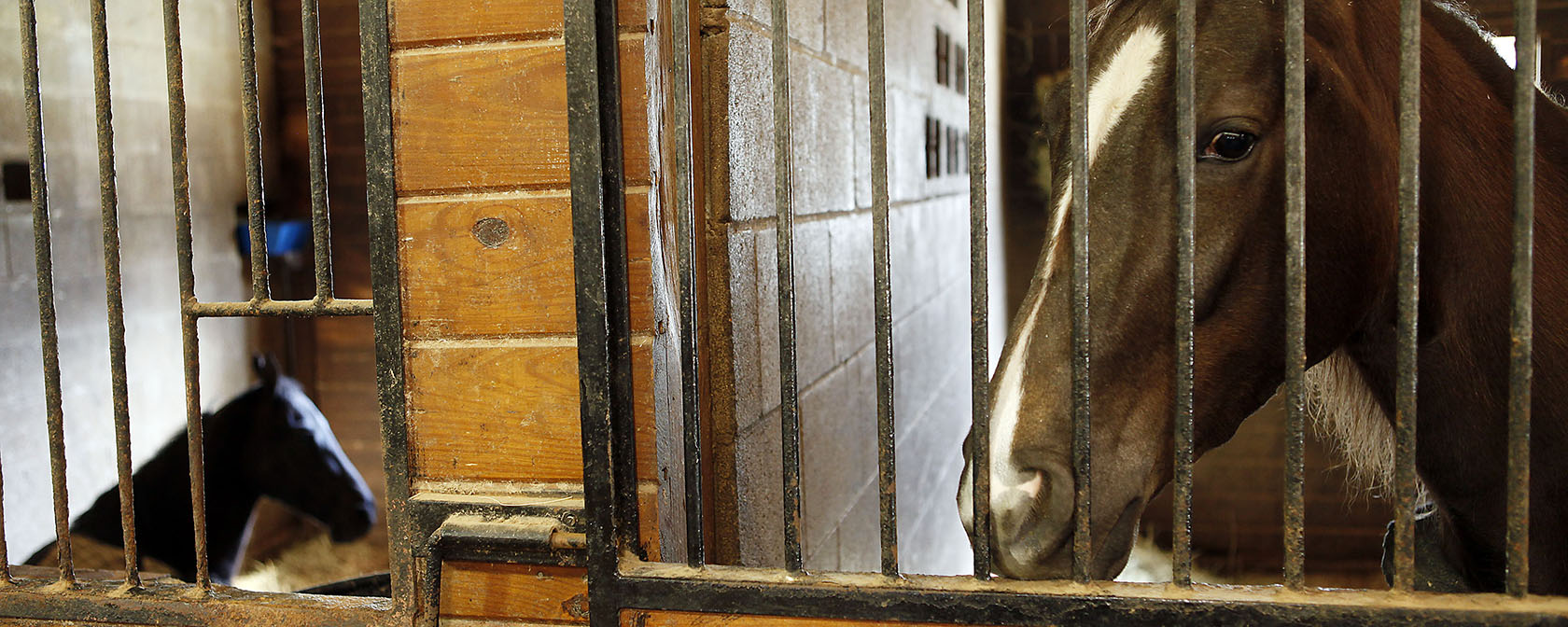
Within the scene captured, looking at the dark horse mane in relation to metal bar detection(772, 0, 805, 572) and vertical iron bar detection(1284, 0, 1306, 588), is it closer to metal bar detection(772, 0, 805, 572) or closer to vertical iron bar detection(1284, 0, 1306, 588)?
metal bar detection(772, 0, 805, 572)

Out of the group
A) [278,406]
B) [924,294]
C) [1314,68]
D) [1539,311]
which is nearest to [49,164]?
[278,406]

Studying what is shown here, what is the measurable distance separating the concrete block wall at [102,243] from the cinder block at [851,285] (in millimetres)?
2217

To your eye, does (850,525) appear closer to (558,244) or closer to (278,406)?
(558,244)

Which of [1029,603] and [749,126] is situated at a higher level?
[749,126]

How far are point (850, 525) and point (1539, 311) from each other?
1.21 m

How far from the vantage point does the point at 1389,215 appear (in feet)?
3.47

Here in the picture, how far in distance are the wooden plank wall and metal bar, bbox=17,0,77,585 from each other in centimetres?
43

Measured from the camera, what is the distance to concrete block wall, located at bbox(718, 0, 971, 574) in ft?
4.68

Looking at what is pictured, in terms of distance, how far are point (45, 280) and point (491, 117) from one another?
0.58 metres

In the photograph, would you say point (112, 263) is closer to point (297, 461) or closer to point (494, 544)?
point (494, 544)

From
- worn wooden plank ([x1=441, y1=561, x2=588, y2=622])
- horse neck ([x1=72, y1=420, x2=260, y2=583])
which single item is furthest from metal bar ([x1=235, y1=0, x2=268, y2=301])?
horse neck ([x1=72, y1=420, x2=260, y2=583])

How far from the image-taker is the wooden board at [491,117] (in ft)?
3.55

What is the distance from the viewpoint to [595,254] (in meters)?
0.97

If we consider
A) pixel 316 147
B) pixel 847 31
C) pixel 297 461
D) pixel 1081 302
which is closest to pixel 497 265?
pixel 316 147
